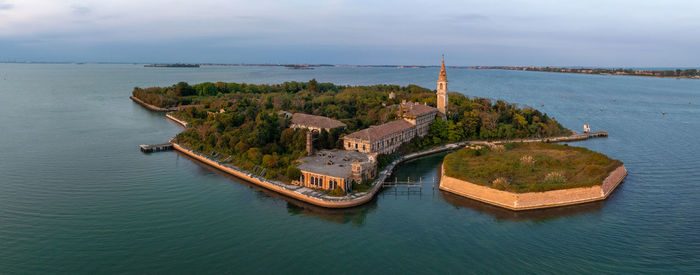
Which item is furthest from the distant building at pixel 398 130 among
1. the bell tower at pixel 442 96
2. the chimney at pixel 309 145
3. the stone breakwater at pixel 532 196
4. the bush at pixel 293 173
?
the stone breakwater at pixel 532 196

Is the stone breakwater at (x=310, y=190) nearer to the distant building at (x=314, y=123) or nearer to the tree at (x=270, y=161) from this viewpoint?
the tree at (x=270, y=161)

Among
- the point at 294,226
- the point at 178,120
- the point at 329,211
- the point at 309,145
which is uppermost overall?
the point at 178,120

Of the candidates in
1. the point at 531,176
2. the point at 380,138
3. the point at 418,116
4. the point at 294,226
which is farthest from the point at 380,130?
the point at 294,226

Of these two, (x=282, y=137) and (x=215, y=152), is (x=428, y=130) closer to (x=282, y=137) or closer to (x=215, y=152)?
(x=282, y=137)

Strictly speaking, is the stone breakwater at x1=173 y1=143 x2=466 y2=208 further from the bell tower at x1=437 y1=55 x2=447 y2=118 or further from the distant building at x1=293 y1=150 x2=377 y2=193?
the bell tower at x1=437 y1=55 x2=447 y2=118

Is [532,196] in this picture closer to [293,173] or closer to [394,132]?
[394,132]
